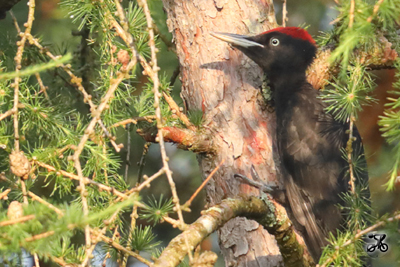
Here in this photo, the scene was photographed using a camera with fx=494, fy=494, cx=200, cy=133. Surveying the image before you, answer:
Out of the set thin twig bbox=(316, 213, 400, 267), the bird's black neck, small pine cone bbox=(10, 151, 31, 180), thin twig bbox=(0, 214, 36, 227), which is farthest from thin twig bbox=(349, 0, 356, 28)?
the bird's black neck

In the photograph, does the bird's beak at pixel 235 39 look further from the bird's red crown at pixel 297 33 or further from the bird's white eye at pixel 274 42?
the bird's red crown at pixel 297 33

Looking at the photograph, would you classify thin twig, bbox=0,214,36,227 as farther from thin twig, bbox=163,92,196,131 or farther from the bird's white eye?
the bird's white eye

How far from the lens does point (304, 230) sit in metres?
3.39

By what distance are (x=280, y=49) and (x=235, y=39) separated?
1.72 ft

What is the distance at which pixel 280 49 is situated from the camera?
348 centimetres

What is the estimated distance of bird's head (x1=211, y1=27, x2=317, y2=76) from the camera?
10.4ft

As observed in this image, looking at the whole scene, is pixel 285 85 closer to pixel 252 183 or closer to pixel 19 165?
pixel 252 183

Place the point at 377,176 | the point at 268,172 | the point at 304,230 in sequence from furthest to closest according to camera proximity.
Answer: the point at 377,176 < the point at 304,230 < the point at 268,172

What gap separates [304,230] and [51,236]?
235 centimetres

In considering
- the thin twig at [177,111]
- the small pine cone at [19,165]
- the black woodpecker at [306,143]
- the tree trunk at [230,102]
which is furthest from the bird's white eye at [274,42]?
the small pine cone at [19,165]

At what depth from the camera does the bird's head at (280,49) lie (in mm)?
3182

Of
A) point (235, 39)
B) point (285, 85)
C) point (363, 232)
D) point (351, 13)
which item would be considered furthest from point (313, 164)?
point (351, 13)

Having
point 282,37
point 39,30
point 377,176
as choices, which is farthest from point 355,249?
point 39,30

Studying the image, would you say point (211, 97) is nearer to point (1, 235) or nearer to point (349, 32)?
point (349, 32)
